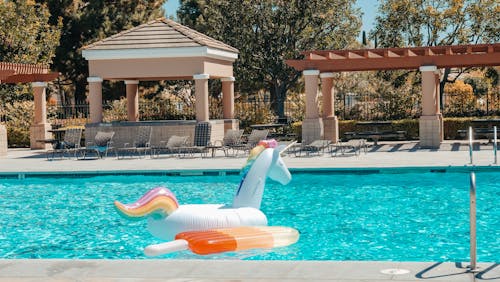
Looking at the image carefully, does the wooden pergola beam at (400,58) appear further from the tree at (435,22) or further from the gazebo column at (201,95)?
the tree at (435,22)

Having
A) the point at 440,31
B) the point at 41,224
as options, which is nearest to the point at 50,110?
the point at 440,31

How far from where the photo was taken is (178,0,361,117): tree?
121 feet

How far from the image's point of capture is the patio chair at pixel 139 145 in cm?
2342

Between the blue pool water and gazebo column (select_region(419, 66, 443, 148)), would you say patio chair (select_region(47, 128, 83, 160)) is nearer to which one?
the blue pool water

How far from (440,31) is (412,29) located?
1349 millimetres

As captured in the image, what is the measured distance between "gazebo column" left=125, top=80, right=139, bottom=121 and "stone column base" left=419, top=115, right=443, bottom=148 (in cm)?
1137

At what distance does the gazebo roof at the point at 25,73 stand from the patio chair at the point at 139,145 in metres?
4.50

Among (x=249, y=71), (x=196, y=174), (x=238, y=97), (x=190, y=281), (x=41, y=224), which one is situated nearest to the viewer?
(x=190, y=281)

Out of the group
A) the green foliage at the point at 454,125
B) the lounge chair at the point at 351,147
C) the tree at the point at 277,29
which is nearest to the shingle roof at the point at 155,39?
the lounge chair at the point at 351,147

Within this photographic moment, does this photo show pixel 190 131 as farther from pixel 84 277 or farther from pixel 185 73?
pixel 84 277

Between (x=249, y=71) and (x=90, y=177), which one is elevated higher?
(x=249, y=71)

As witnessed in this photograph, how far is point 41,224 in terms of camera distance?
521 inches

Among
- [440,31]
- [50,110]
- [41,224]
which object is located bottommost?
[41,224]

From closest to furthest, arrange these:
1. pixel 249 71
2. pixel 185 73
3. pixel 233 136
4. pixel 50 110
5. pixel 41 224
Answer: pixel 41 224 < pixel 233 136 < pixel 185 73 < pixel 50 110 < pixel 249 71
